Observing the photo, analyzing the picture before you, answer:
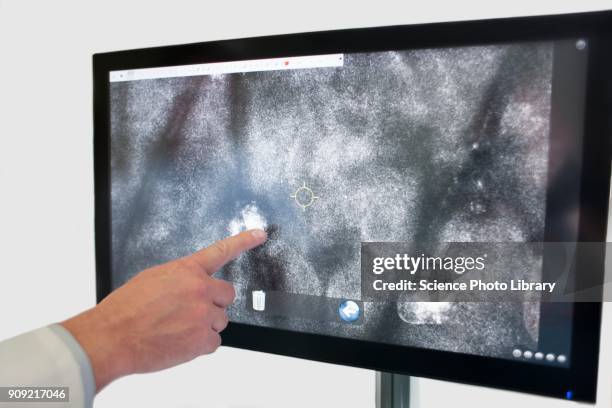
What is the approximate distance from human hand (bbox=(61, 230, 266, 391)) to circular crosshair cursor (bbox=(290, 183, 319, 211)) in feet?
0.24

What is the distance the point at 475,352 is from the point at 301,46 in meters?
0.46

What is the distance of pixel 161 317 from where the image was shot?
0.56 meters

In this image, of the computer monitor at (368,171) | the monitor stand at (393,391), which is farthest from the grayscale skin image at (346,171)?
the monitor stand at (393,391)

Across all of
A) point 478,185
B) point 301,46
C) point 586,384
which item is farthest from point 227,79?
point 586,384

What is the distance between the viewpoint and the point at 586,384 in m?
0.48

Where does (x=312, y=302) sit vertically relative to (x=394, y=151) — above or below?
below

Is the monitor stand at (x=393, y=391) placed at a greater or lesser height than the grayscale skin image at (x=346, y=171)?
lesser

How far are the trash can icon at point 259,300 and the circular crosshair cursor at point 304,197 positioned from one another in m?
0.15

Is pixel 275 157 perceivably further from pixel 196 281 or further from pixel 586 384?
pixel 586 384

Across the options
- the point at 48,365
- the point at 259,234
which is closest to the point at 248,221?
the point at 259,234

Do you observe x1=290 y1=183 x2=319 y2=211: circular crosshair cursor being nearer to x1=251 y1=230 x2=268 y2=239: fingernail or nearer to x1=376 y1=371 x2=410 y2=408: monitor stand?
x1=251 y1=230 x2=268 y2=239: fingernail

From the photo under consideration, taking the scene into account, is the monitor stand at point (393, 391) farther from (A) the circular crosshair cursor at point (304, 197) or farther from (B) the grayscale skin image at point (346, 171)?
(A) the circular crosshair cursor at point (304, 197)

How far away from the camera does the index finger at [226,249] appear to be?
61cm

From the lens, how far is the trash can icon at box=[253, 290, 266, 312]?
2.09ft
